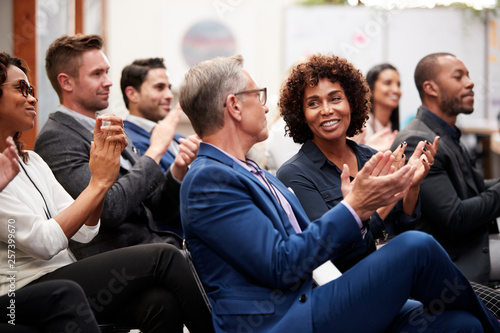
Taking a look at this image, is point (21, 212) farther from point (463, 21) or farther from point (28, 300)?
point (463, 21)

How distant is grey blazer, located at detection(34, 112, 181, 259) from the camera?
213 cm

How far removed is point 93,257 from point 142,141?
130cm

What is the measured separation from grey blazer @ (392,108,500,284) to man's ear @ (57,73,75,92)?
1392 millimetres

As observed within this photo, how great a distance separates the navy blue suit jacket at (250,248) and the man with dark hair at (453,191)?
107 cm

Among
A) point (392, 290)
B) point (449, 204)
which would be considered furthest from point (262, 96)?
point (449, 204)

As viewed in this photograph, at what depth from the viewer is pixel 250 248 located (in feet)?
4.56

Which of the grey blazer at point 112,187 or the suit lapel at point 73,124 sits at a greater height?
the suit lapel at point 73,124

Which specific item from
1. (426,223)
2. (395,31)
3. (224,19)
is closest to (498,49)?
(395,31)

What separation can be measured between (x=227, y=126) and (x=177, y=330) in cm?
65

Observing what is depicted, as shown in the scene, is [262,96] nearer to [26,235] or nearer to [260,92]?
[260,92]

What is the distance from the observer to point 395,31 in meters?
6.57

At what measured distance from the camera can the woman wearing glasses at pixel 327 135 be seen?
2043 mm

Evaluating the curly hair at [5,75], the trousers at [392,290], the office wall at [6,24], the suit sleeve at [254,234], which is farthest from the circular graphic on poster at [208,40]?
the trousers at [392,290]

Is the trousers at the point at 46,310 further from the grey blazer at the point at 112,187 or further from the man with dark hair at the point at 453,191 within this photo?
the man with dark hair at the point at 453,191
